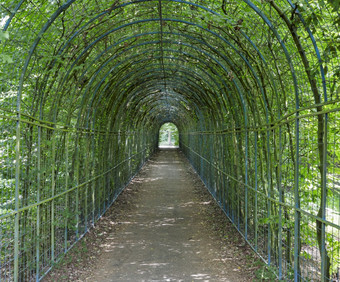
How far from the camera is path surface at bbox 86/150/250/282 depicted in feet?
16.4

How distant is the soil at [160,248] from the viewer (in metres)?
5.00

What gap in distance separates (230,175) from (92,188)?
3.11 m

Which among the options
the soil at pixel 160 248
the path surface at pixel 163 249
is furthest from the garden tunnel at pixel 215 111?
the path surface at pixel 163 249

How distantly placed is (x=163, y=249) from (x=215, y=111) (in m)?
5.15

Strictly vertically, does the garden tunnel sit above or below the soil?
above

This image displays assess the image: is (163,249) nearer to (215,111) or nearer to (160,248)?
(160,248)

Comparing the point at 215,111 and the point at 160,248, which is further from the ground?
the point at 215,111

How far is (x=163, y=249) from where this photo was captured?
6.12 m

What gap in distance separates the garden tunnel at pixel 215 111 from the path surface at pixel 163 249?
0.70m

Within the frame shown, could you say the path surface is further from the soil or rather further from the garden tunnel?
the garden tunnel

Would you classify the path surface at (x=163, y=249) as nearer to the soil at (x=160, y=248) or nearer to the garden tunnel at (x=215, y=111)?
the soil at (x=160, y=248)

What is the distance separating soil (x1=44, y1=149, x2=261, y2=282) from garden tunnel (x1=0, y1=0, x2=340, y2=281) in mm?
304

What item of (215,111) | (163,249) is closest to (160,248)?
(163,249)

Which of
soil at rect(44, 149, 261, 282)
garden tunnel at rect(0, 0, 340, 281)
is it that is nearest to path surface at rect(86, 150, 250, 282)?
soil at rect(44, 149, 261, 282)
